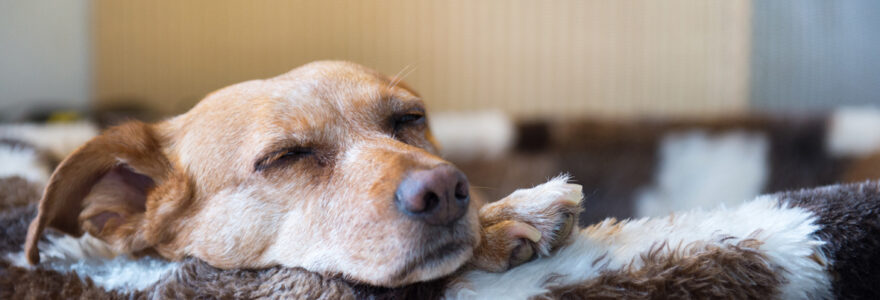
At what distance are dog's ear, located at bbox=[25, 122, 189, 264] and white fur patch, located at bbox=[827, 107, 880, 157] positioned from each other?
2580 mm

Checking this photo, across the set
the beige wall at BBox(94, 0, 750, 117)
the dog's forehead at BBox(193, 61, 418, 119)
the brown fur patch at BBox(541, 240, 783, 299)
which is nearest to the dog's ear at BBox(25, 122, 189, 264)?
the dog's forehead at BBox(193, 61, 418, 119)

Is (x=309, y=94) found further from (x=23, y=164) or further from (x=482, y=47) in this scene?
(x=482, y=47)

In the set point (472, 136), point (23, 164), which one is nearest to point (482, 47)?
point (472, 136)

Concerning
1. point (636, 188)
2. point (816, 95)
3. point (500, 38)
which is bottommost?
point (636, 188)

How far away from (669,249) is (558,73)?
2.91 metres

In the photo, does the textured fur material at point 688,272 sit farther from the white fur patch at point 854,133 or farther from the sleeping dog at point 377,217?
the white fur patch at point 854,133

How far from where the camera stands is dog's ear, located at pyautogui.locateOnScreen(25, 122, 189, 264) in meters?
1.24

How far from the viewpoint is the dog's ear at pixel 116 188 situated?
1239mm

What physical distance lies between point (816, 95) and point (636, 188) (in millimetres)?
1316

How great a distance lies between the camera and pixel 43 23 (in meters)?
4.11

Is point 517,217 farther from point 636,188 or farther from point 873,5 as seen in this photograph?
point 873,5

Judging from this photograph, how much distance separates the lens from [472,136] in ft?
9.34

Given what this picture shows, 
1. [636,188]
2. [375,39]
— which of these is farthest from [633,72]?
[375,39]

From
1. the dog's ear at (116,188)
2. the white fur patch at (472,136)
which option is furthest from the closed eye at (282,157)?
the white fur patch at (472,136)
